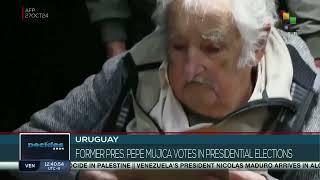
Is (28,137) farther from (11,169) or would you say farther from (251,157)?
(251,157)

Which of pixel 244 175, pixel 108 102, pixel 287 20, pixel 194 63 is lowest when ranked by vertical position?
pixel 244 175

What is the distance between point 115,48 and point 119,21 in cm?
8

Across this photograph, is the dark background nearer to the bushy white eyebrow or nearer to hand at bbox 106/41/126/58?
hand at bbox 106/41/126/58

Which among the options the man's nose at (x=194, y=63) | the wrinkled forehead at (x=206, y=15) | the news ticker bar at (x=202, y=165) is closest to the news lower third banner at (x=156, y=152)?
the news ticker bar at (x=202, y=165)

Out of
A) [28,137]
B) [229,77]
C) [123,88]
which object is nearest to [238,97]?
[229,77]

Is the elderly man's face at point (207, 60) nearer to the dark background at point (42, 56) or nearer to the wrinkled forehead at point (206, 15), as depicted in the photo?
the wrinkled forehead at point (206, 15)

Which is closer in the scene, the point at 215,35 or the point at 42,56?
the point at 215,35

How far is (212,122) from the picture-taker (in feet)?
4.41

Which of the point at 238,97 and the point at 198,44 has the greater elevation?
the point at 198,44

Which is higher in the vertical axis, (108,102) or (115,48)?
(115,48)

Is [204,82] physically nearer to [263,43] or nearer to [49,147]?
[263,43]

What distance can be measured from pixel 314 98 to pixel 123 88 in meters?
0.52

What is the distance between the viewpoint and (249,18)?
4.09 feet

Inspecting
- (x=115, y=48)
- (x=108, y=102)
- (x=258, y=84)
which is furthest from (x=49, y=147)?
(x=258, y=84)
